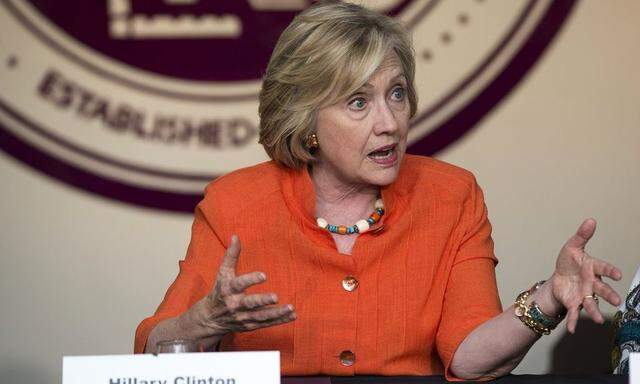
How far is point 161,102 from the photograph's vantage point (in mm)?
3631

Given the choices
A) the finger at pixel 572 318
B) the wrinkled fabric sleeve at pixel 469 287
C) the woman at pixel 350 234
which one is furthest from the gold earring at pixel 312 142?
the finger at pixel 572 318

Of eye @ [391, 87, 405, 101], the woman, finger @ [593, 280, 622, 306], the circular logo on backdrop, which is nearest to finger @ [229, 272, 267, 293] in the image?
the woman

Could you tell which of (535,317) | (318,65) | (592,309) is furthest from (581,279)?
(318,65)

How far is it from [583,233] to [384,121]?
62 centimetres

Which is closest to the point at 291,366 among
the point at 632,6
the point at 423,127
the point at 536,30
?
the point at 423,127

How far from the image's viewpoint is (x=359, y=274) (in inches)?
98.7

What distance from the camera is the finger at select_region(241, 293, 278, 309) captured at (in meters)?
1.94

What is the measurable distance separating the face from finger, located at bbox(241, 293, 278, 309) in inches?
23.9

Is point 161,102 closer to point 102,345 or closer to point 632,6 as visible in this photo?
point 102,345

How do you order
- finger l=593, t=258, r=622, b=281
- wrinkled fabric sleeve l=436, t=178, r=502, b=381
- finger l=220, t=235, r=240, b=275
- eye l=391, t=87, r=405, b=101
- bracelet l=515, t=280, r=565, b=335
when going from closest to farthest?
finger l=593, t=258, r=622, b=281 → finger l=220, t=235, r=240, b=275 → bracelet l=515, t=280, r=565, b=335 → wrinkled fabric sleeve l=436, t=178, r=502, b=381 → eye l=391, t=87, r=405, b=101

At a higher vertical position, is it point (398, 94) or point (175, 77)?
point (175, 77)

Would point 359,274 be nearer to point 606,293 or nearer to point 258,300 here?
point 258,300

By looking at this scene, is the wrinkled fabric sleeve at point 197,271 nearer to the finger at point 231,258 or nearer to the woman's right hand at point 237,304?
the woman's right hand at point 237,304

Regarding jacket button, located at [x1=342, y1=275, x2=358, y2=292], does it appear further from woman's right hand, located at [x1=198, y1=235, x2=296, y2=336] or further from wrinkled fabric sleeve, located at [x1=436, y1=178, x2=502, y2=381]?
woman's right hand, located at [x1=198, y1=235, x2=296, y2=336]
